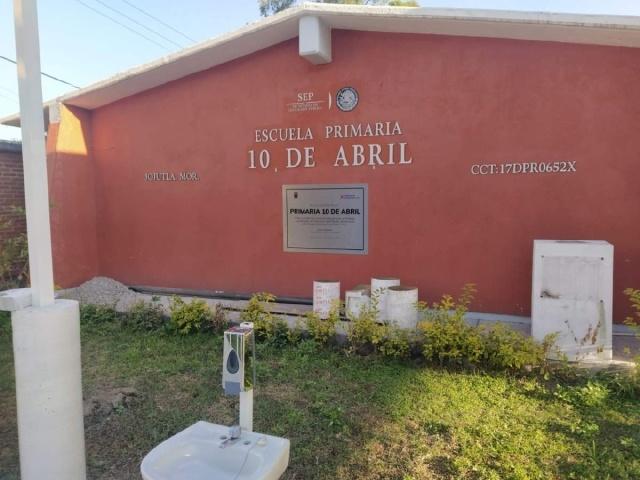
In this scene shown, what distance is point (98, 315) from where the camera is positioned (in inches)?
258

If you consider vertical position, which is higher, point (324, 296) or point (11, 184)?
point (11, 184)

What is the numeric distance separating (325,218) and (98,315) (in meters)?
3.35

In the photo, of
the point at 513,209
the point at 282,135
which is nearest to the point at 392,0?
the point at 282,135

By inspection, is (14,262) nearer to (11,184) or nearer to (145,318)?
(145,318)

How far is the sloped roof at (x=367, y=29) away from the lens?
500 centimetres

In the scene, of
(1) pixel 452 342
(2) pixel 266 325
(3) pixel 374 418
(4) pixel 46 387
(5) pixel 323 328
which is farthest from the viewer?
(2) pixel 266 325

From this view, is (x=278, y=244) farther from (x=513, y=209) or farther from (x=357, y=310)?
(x=513, y=209)

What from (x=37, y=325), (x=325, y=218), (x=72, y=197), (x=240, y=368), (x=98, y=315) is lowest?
(x=98, y=315)

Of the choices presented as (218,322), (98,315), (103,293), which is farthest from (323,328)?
(103,293)

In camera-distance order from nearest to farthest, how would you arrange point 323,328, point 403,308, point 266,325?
point 323,328 < point 403,308 < point 266,325

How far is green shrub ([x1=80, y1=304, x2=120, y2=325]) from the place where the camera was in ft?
21.1

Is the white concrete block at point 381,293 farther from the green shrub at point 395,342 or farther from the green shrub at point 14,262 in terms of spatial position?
the green shrub at point 14,262

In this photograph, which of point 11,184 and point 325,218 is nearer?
point 325,218

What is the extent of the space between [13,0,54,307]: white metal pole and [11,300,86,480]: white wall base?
0.12 metres
